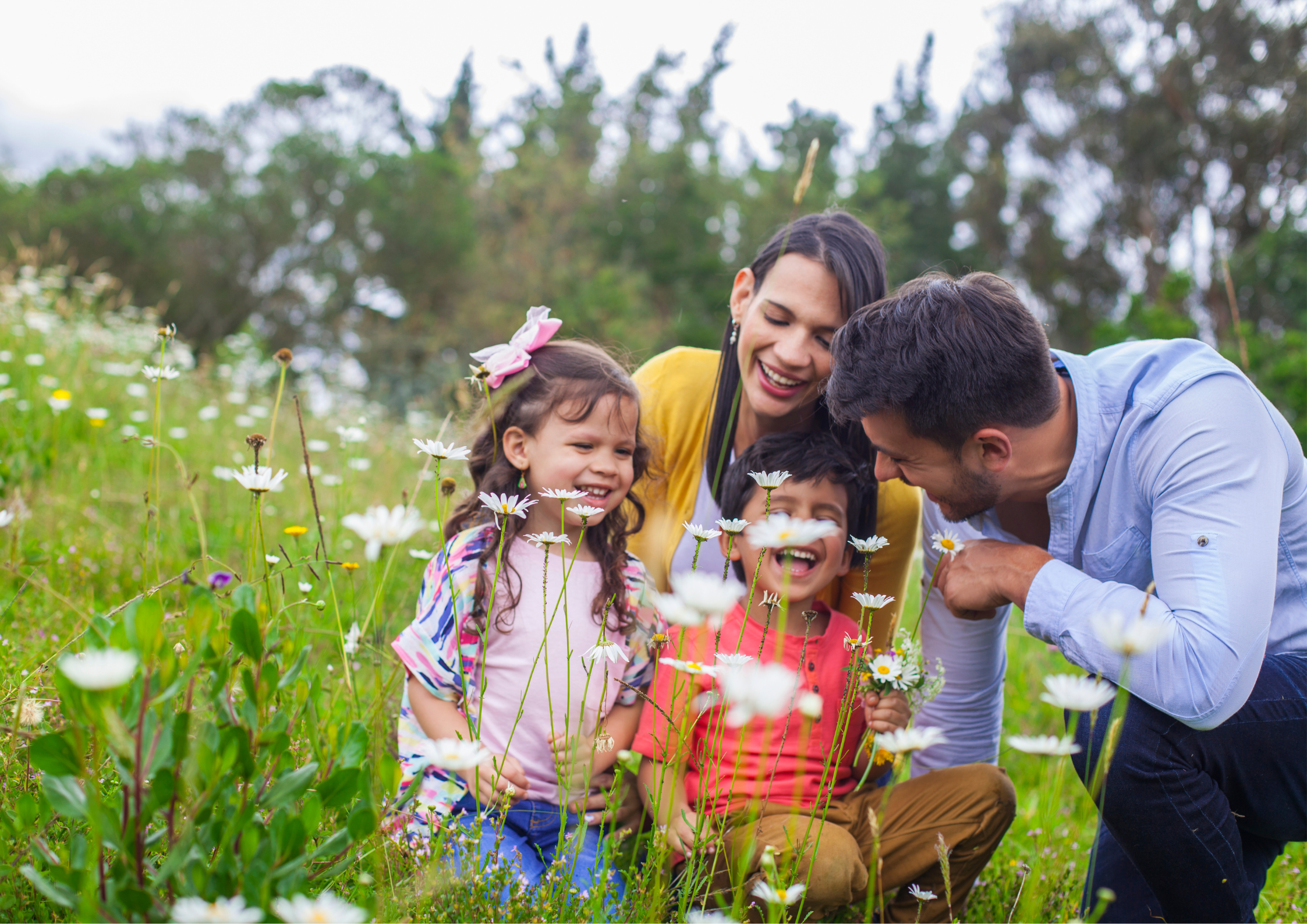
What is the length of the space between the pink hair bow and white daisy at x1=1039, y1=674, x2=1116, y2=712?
1424 millimetres

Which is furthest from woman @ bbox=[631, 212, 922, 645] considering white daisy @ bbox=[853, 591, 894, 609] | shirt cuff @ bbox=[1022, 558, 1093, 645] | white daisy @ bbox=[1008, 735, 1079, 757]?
white daisy @ bbox=[1008, 735, 1079, 757]

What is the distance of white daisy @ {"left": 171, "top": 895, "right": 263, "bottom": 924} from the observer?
0.77m

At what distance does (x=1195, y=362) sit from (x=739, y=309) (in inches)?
45.4

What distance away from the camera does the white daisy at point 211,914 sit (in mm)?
767

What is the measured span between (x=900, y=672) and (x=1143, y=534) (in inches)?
26.9

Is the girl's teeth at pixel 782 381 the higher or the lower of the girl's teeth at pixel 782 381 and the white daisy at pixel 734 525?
the higher

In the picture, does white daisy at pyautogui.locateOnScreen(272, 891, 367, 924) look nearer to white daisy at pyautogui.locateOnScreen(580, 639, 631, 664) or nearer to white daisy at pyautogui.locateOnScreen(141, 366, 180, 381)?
white daisy at pyautogui.locateOnScreen(580, 639, 631, 664)

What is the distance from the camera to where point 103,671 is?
759mm

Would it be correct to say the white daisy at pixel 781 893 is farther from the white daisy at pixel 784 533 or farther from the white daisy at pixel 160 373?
the white daisy at pixel 160 373

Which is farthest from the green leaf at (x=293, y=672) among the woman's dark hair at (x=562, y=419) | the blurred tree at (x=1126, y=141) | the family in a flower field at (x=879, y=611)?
the blurred tree at (x=1126, y=141)

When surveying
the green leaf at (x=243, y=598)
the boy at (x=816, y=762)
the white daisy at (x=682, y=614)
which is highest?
the white daisy at (x=682, y=614)

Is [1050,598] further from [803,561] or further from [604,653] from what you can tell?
[604,653]

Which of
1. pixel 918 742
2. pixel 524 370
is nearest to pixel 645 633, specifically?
pixel 524 370

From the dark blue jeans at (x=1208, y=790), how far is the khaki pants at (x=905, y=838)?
0.22 m
